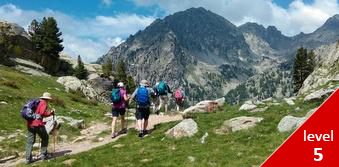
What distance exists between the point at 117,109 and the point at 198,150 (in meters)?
8.47

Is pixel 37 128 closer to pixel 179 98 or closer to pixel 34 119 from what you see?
pixel 34 119

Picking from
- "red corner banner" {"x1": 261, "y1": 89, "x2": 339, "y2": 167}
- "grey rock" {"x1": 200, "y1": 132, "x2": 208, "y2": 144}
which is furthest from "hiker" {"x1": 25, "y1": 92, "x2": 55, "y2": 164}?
"red corner banner" {"x1": 261, "y1": 89, "x2": 339, "y2": 167}

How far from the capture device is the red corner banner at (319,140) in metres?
9.48

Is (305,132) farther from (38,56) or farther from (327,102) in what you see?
(38,56)

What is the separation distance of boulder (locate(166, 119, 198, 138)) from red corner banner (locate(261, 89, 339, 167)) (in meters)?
12.8

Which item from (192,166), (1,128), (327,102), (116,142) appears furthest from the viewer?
(1,128)

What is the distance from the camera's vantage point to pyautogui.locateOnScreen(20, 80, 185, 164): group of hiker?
20.5 m

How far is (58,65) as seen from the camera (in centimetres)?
10606

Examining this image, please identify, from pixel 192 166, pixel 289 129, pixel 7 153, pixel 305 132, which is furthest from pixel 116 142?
pixel 305 132

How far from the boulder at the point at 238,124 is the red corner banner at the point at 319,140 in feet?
41.3

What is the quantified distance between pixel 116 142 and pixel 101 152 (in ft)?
8.53

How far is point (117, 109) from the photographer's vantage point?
2639 cm

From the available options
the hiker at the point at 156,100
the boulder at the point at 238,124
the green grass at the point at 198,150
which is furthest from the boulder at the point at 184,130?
the hiker at the point at 156,100

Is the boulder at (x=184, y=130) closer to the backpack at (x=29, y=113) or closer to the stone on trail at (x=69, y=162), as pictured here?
the stone on trail at (x=69, y=162)
